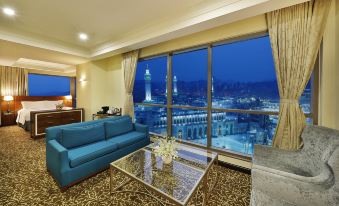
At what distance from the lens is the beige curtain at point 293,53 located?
81.0 inches

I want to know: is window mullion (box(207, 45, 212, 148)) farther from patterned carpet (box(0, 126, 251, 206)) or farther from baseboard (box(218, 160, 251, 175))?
patterned carpet (box(0, 126, 251, 206))

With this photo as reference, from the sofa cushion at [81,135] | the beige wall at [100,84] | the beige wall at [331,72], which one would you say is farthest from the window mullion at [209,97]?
the beige wall at [100,84]

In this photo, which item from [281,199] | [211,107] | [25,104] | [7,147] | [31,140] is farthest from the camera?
[25,104]

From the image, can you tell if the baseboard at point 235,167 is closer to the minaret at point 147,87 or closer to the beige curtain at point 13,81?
the minaret at point 147,87

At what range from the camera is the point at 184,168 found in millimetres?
2062

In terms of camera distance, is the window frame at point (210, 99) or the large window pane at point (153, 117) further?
the large window pane at point (153, 117)

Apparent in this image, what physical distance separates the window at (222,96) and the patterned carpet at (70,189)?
86 centimetres

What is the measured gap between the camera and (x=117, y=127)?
3391 millimetres

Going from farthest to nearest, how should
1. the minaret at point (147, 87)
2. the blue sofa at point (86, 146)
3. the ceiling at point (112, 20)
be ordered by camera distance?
1. the minaret at point (147, 87)
2. the ceiling at point (112, 20)
3. the blue sofa at point (86, 146)

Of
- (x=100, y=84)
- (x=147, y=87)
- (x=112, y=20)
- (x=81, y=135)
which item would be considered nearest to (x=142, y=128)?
(x=81, y=135)

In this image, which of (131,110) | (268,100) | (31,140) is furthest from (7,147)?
(268,100)

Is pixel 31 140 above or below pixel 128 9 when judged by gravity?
below

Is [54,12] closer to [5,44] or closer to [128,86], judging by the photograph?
[5,44]

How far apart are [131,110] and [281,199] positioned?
3.84 m
